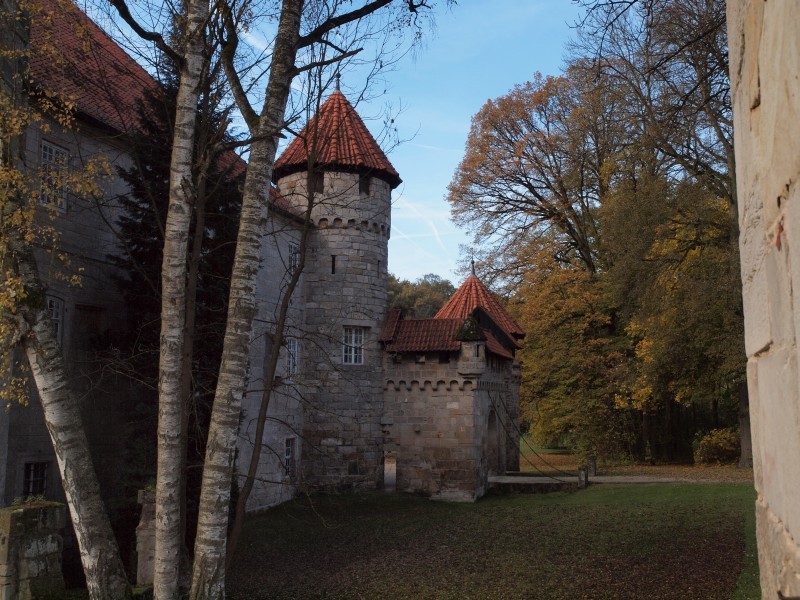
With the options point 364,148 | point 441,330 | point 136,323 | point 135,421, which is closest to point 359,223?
point 364,148

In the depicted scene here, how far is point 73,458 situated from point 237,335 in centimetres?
236

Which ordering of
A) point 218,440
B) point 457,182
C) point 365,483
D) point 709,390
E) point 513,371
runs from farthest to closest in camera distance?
point 457,182 < point 513,371 < point 709,390 < point 365,483 < point 218,440

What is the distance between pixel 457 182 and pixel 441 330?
1050 cm

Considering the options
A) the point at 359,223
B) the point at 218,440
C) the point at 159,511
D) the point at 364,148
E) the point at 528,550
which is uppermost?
the point at 364,148

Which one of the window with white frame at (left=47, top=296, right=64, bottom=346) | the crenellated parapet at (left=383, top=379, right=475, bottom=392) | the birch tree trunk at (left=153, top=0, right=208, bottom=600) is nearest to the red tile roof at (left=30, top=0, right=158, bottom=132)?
the birch tree trunk at (left=153, top=0, right=208, bottom=600)

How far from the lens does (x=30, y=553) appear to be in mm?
8781

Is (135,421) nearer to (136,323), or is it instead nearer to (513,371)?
(136,323)

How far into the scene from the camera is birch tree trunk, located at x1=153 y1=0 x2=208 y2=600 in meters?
7.24

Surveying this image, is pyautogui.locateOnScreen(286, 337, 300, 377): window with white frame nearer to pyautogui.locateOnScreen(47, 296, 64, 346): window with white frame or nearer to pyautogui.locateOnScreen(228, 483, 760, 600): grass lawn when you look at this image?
pyautogui.locateOnScreen(228, 483, 760, 600): grass lawn

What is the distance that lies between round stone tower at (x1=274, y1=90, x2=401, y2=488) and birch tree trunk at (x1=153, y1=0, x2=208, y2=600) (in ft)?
42.1

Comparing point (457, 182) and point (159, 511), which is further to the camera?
point (457, 182)

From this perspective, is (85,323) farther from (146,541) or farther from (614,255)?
(614,255)

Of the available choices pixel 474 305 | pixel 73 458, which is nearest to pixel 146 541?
pixel 73 458

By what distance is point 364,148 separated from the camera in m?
21.7
